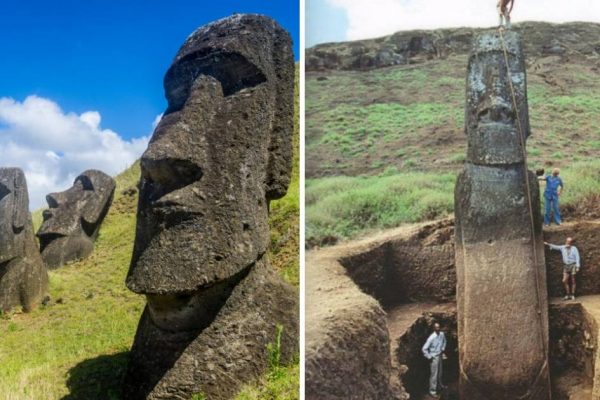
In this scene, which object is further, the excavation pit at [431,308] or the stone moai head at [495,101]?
the stone moai head at [495,101]

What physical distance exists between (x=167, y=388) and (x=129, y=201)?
491 inches

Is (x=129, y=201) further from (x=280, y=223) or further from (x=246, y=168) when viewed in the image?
(x=246, y=168)

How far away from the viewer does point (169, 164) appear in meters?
6.20

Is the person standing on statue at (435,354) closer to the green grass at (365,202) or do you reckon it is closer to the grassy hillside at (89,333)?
the green grass at (365,202)

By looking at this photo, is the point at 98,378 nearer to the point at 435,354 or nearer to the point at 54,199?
the point at 435,354

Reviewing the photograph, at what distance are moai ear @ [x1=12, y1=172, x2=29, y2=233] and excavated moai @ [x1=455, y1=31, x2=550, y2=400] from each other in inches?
304

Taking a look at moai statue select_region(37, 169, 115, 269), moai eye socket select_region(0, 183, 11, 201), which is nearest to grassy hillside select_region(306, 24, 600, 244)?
moai eye socket select_region(0, 183, 11, 201)

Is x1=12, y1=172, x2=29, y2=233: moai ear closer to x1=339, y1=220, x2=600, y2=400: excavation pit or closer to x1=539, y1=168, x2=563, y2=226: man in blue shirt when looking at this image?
x1=339, y1=220, x2=600, y2=400: excavation pit

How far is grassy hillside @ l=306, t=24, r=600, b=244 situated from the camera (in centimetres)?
711

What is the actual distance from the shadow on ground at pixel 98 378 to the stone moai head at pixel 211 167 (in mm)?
944

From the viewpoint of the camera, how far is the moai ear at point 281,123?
684 centimetres

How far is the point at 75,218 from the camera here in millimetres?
15688

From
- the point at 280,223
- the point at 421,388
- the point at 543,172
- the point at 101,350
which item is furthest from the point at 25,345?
the point at 543,172

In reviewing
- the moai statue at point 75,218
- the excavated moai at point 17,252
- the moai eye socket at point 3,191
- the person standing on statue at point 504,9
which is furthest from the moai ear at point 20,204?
the person standing on statue at point 504,9
